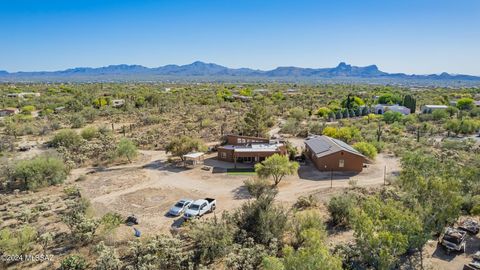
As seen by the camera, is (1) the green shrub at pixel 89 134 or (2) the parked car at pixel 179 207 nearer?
(2) the parked car at pixel 179 207

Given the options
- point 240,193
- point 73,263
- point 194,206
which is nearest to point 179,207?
point 194,206

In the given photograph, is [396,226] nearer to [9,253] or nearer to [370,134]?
[9,253]

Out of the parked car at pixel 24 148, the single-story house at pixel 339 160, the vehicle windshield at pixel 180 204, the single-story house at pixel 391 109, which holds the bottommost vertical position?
the vehicle windshield at pixel 180 204

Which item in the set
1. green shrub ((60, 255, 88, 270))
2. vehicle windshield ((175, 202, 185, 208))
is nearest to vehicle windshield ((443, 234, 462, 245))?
vehicle windshield ((175, 202, 185, 208))

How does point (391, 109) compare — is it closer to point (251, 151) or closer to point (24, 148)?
point (251, 151)

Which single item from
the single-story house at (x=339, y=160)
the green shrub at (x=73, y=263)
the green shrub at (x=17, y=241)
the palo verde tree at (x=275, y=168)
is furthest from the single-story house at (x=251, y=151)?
the green shrub at (x=17, y=241)

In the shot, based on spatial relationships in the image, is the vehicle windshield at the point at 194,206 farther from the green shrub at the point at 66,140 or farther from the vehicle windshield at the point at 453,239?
the green shrub at the point at 66,140
